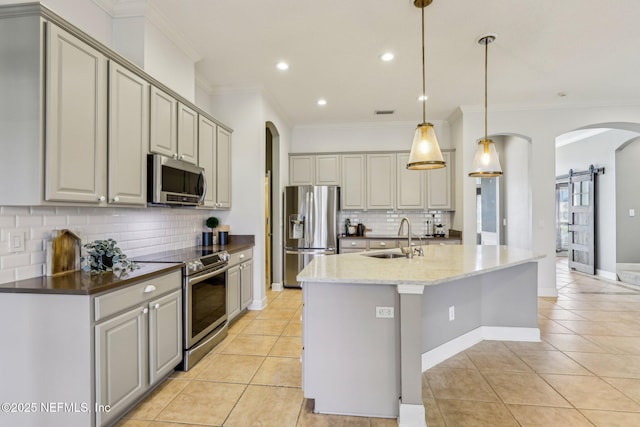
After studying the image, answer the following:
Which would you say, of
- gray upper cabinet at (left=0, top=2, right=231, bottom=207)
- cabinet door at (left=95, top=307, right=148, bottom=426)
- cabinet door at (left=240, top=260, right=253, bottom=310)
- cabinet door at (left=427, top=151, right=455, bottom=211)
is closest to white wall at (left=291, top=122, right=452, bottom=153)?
cabinet door at (left=427, top=151, right=455, bottom=211)

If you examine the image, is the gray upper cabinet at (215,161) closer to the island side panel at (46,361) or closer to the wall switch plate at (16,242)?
the wall switch plate at (16,242)

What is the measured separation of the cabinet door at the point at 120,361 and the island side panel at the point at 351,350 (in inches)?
41.3

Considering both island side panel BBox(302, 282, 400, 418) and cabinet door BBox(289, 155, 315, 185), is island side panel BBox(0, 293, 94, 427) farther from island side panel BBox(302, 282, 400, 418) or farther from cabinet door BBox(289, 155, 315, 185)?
cabinet door BBox(289, 155, 315, 185)

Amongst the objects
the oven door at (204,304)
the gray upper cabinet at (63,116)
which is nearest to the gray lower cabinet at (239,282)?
the oven door at (204,304)

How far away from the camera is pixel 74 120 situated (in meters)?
1.92

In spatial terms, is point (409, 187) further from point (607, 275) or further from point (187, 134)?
point (607, 275)

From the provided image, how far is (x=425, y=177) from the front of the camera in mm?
5652

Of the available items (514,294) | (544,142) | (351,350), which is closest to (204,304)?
(351,350)

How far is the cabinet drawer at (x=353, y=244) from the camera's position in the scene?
547 centimetres

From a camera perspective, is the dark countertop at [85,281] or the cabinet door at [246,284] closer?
the dark countertop at [85,281]

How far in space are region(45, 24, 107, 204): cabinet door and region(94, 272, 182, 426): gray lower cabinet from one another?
68 centimetres

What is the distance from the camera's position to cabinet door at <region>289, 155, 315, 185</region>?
593cm

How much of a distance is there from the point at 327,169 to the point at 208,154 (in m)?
2.61

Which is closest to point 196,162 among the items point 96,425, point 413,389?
point 96,425
